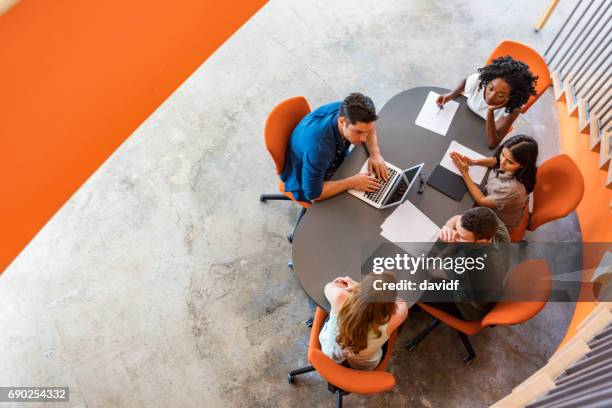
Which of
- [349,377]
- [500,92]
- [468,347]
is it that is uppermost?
[500,92]

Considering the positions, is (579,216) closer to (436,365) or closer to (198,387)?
(436,365)

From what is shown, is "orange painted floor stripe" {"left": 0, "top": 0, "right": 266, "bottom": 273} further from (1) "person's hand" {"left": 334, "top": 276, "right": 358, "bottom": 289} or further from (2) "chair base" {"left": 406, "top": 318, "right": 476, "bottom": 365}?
(2) "chair base" {"left": 406, "top": 318, "right": 476, "bottom": 365}

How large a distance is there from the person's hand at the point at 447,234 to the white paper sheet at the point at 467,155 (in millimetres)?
479

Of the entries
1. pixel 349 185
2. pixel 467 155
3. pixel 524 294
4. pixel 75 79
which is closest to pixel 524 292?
pixel 524 294

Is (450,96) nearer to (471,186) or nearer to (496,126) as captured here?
(496,126)

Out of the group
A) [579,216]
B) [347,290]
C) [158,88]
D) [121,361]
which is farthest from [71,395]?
[579,216]

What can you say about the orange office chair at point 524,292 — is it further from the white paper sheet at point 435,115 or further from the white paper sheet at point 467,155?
the white paper sheet at point 435,115

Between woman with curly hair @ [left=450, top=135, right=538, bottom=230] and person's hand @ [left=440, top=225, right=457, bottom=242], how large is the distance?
353mm

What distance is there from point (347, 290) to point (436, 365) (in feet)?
4.31

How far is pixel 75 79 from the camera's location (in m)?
0.95

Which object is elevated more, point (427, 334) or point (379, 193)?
point (379, 193)

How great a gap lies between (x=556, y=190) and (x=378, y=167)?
123 cm

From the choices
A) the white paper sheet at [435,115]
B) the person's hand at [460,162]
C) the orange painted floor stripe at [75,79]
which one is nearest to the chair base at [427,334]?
the person's hand at [460,162]

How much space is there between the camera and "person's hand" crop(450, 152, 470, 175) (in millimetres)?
2885
